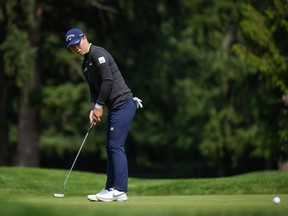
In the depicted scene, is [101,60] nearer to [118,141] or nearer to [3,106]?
[118,141]

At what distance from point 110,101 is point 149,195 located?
3025 millimetres

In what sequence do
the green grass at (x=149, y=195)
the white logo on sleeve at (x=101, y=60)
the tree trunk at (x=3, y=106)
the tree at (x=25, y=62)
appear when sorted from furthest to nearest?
the tree trunk at (x=3, y=106)
the tree at (x=25, y=62)
the white logo on sleeve at (x=101, y=60)
the green grass at (x=149, y=195)

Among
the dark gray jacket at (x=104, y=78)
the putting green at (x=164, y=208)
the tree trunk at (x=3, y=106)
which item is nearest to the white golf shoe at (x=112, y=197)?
the putting green at (x=164, y=208)

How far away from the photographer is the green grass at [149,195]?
21.7 feet

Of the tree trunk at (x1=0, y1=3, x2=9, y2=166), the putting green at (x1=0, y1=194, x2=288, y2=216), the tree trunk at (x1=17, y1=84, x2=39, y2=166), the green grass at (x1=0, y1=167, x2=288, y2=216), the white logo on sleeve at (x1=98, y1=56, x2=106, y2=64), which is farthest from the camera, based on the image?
the tree trunk at (x1=17, y1=84, x2=39, y2=166)

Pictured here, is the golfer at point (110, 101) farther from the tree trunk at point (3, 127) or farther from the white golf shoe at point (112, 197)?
the tree trunk at point (3, 127)

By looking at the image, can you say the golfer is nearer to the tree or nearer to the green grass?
the green grass

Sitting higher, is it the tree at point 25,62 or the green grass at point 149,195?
the tree at point 25,62

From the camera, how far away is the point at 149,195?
11.2 m

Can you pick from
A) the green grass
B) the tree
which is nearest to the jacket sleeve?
the green grass

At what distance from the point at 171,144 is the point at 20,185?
1106 inches

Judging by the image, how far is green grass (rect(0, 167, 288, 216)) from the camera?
662 cm

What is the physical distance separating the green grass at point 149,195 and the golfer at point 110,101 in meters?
0.27

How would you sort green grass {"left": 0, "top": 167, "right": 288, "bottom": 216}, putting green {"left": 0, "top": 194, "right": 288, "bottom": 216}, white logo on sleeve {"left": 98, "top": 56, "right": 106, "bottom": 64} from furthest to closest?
white logo on sleeve {"left": 98, "top": 56, "right": 106, "bottom": 64}
green grass {"left": 0, "top": 167, "right": 288, "bottom": 216}
putting green {"left": 0, "top": 194, "right": 288, "bottom": 216}
